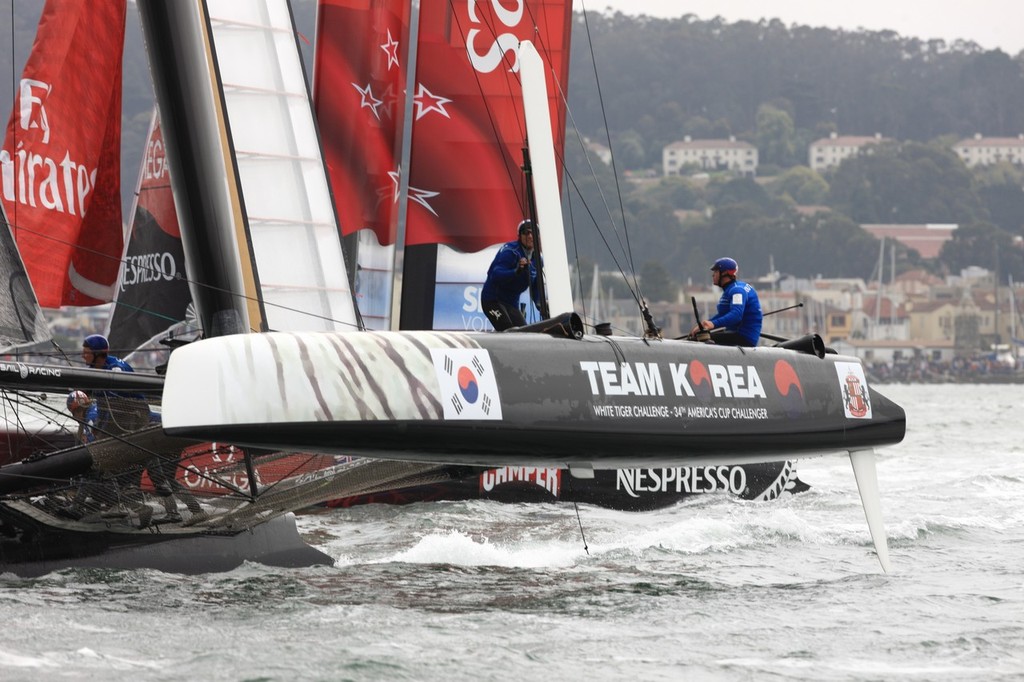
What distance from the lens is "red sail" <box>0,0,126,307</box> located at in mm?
9297

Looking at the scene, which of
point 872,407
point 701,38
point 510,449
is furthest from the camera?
point 701,38

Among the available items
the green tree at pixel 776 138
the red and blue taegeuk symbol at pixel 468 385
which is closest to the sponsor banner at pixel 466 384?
the red and blue taegeuk symbol at pixel 468 385

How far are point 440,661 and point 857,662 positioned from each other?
4.70 feet

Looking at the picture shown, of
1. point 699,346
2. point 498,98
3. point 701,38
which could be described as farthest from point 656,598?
point 701,38

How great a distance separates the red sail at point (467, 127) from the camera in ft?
36.3

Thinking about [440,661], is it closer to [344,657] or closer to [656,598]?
[344,657]

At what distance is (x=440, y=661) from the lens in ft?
17.4

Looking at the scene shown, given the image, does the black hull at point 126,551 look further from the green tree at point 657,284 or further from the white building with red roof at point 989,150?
the white building with red roof at point 989,150

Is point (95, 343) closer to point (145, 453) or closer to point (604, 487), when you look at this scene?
point (145, 453)

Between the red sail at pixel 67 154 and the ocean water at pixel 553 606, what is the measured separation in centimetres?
209

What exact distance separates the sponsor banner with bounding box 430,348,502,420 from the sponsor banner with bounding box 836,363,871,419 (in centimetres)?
219

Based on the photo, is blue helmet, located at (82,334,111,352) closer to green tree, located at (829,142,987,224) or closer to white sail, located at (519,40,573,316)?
white sail, located at (519,40,573,316)

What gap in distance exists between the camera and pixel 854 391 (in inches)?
296

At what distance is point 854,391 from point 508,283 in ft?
5.58
